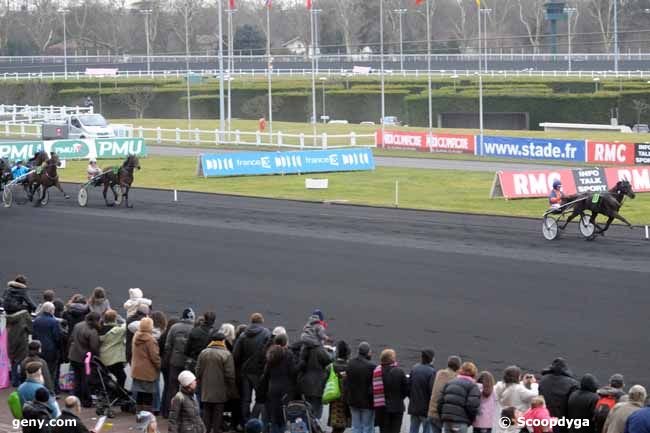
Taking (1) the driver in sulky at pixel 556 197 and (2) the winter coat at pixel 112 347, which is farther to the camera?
(1) the driver in sulky at pixel 556 197

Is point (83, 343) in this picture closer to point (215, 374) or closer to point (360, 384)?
point (215, 374)

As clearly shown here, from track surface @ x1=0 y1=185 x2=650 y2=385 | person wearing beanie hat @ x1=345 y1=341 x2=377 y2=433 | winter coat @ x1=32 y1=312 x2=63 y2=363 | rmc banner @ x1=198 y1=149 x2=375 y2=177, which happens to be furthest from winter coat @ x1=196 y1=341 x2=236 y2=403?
rmc banner @ x1=198 y1=149 x2=375 y2=177

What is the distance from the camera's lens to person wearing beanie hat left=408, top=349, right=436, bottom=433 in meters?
11.4

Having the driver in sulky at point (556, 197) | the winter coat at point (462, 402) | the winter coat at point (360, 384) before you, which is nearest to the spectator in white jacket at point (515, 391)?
the winter coat at point (462, 402)

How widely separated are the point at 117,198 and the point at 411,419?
22.3 meters

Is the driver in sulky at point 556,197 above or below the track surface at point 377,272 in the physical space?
above

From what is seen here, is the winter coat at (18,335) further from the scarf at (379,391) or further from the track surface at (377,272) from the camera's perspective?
the scarf at (379,391)

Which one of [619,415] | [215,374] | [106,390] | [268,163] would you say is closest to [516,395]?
[619,415]

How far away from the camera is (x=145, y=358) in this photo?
13039 millimetres

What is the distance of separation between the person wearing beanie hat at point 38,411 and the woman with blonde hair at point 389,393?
3.16 meters

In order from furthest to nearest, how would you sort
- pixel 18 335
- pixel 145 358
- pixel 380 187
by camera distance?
pixel 380 187 → pixel 18 335 → pixel 145 358

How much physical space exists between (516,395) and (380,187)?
26373 mm

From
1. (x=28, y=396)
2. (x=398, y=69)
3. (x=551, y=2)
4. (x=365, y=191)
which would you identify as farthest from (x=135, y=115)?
(x=28, y=396)

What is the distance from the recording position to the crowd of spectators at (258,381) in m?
10.4
